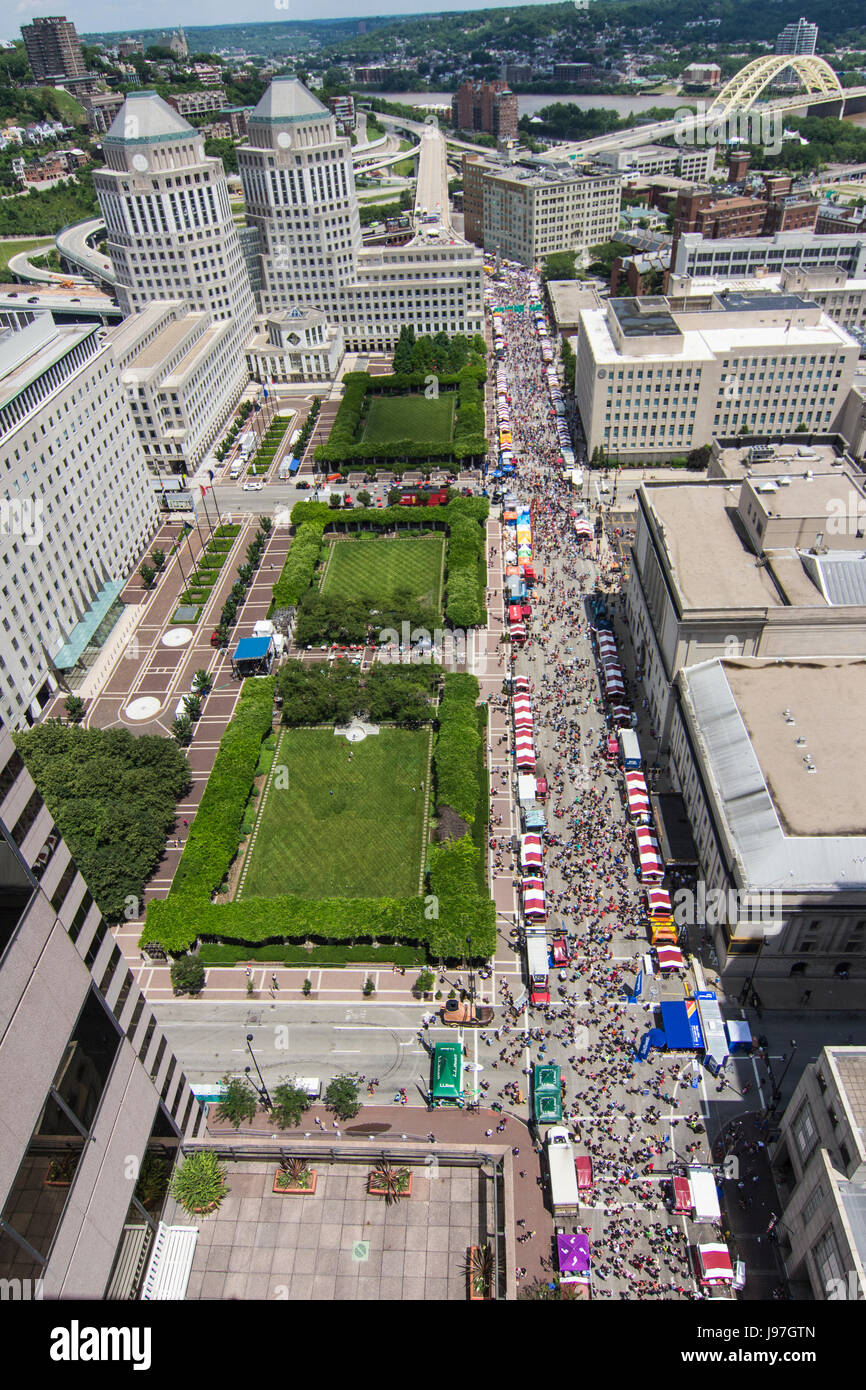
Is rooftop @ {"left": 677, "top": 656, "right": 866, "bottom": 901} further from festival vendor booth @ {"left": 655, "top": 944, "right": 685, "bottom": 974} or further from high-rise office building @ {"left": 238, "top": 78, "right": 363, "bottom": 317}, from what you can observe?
high-rise office building @ {"left": 238, "top": 78, "right": 363, "bottom": 317}

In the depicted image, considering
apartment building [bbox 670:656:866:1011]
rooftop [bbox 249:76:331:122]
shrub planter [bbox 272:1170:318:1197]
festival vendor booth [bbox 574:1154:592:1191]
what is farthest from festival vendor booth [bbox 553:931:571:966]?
rooftop [bbox 249:76:331:122]

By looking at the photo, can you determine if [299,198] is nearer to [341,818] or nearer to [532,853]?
[341,818]

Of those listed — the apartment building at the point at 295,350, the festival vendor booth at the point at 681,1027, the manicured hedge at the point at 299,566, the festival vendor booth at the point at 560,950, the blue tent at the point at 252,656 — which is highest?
the apartment building at the point at 295,350

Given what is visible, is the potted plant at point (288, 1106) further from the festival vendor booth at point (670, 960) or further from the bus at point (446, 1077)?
the festival vendor booth at point (670, 960)

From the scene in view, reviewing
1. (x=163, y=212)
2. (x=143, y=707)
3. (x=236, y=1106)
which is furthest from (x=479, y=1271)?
(x=163, y=212)

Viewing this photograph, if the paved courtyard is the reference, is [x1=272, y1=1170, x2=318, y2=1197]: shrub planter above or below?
above

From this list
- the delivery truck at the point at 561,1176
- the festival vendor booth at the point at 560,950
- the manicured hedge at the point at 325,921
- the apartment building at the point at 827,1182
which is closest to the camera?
the apartment building at the point at 827,1182

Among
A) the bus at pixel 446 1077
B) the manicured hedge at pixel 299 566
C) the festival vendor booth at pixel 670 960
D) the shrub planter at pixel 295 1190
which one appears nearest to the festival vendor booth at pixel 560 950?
the festival vendor booth at pixel 670 960
